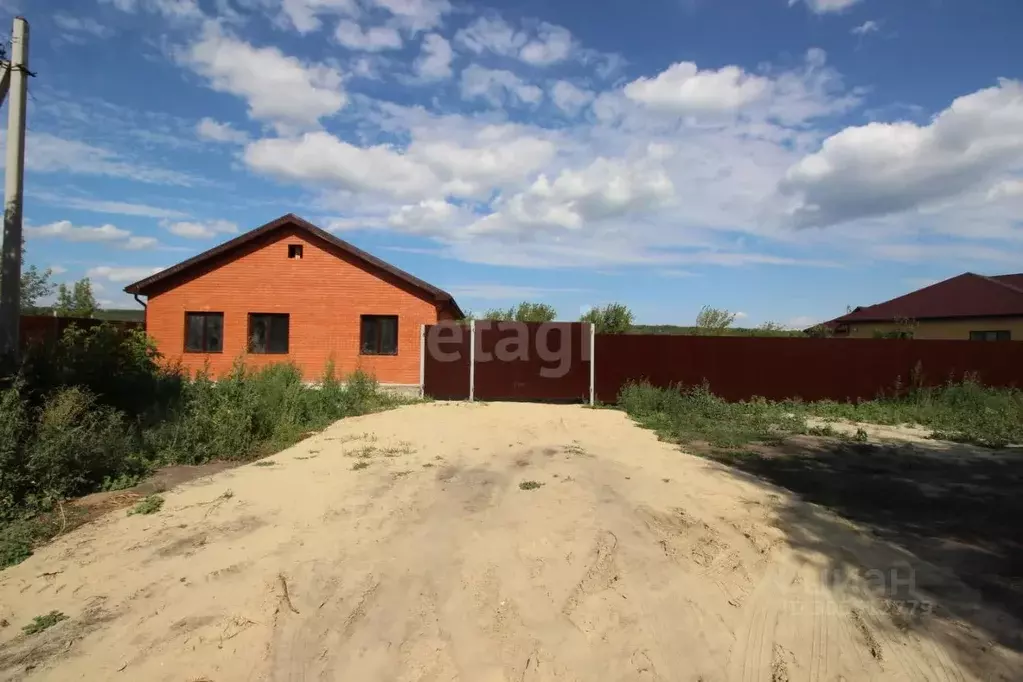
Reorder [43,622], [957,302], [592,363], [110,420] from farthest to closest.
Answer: [957,302]
[592,363]
[110,420]
[43,622]

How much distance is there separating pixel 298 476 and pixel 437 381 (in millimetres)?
7269

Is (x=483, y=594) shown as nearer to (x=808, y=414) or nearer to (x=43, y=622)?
(x=43, y=622)

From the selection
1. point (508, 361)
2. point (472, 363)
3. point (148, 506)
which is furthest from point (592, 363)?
point (148, 506)

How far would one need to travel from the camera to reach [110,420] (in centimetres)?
700


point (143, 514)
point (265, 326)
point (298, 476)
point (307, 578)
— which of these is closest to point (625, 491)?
point (307, 578)

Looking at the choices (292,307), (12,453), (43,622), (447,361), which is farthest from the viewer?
(292,307)

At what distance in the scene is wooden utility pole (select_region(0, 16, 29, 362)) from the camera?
8.11 meters

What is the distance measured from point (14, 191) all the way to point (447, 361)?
809cm

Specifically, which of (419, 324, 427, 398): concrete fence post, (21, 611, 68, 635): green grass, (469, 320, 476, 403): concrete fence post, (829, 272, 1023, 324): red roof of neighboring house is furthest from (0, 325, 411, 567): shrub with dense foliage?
(829, 272, 1023, 324): red roof of neighboring house

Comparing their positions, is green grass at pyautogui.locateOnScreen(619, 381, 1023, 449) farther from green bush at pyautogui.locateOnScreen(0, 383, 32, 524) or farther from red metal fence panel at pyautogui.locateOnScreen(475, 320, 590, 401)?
green bush at pyautogui.locateOnScreen(0, 383, 32, 524)

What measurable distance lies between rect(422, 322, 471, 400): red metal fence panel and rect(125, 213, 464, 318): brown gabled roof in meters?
2.23

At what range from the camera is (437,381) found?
13.8 meters

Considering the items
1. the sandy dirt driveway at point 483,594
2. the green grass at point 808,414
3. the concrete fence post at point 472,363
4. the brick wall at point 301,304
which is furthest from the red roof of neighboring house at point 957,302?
the sandy dirt driveway at point 483,594

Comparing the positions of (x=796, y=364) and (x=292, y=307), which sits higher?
(x=292, y=307)
